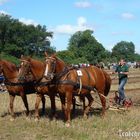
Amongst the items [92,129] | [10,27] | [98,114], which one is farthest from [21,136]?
[10,27]

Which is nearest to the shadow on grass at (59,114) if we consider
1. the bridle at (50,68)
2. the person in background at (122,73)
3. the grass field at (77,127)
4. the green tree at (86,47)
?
the grass field at (77,127)

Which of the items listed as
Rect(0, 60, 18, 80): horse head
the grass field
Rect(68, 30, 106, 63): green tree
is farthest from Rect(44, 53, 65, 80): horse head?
Rect(68, 30, 106, 63): green tree

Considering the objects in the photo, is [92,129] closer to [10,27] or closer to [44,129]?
[44,129]

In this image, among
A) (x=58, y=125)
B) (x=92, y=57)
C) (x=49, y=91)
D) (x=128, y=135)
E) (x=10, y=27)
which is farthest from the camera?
(x=92, y=57)

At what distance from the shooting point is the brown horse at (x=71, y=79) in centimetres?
1331

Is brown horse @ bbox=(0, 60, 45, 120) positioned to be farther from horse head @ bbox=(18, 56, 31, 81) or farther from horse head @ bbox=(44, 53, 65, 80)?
horse head @ bbox=(44, 53, 65, 80)

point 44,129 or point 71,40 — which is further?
point 71,40

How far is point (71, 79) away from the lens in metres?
13.7

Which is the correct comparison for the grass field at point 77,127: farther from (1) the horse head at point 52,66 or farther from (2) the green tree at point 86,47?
(2) the green tree at point 86,47

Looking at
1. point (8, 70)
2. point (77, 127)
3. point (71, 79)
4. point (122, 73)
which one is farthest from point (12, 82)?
point (122, 73)

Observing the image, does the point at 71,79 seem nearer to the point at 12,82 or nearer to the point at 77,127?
the point at 77,127

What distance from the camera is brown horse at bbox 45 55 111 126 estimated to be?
43.7 feet

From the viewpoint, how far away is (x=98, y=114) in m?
15.6

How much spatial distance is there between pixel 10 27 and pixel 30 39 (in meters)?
7.06
